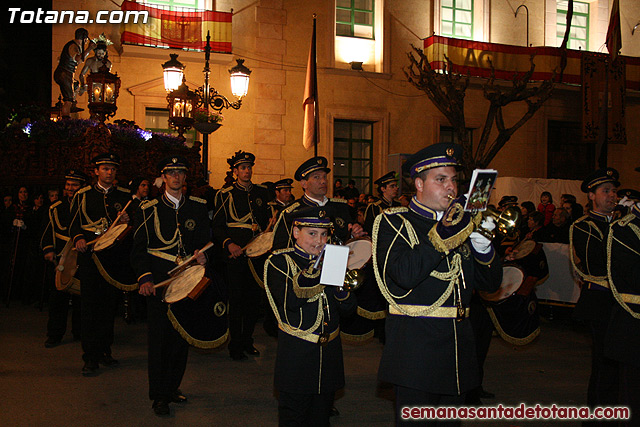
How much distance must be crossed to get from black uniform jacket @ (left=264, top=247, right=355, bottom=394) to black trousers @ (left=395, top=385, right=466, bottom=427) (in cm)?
89

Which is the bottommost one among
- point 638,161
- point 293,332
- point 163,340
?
point 163,340

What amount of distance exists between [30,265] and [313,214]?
10307 mm

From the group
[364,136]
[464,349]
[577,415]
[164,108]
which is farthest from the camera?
[364,136]

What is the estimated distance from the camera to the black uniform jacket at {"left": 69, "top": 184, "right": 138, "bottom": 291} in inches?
313

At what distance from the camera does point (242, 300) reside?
8680 mm

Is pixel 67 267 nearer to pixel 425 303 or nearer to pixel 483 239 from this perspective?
pixel 425 303

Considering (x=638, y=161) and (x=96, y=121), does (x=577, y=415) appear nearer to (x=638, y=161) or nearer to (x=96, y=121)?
(x=96, y=121)

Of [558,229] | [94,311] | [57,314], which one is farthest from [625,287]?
[558,229]

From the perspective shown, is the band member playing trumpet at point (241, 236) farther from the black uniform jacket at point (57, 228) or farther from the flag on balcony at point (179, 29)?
the flag on balcony at point (179, 29)

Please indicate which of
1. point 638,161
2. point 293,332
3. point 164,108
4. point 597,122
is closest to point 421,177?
point 293,332

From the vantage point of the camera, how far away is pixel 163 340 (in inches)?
240

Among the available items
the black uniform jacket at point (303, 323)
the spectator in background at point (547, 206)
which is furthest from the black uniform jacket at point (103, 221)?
Result: the spectator in background at point (547, 206)

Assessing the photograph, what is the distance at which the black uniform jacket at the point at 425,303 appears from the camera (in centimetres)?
360

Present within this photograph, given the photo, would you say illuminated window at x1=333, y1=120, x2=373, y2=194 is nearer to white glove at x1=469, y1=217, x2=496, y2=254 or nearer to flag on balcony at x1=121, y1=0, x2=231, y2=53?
flag on balcony at x1=121, y1=0, x2=231, y2=53
